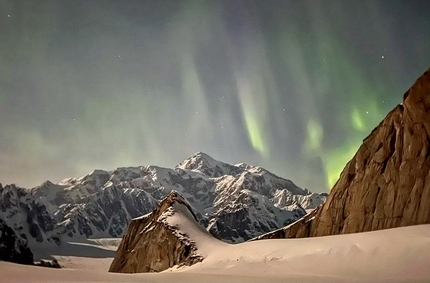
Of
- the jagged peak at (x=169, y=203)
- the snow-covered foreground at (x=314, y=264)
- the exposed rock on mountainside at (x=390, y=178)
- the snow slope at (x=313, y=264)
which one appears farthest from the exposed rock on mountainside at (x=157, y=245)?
the exposed rock on mountainside at (x=390, y=178)

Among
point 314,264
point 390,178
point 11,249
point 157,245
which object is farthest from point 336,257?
point 11,249

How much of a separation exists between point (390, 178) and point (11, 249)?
100047mm

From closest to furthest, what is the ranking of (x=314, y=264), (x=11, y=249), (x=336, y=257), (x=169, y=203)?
(x=336, y=257) < (x=314, y=264) < (x=169, y=203) < (x=11, y=249)

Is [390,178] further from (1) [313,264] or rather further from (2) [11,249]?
(2) [11,249]

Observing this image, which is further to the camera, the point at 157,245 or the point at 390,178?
the point at 157,245

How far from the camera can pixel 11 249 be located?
301ft

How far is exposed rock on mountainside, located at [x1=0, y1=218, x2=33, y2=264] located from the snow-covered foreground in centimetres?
8705

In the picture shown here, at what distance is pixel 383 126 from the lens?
24.6 meters

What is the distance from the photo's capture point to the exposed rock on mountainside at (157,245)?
2777 cm

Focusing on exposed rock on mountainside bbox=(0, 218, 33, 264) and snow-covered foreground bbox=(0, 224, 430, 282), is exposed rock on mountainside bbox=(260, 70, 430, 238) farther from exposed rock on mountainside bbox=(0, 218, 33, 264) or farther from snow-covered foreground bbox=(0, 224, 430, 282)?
exposed rock on mountainside bbox=(0, 218, 33, 264)

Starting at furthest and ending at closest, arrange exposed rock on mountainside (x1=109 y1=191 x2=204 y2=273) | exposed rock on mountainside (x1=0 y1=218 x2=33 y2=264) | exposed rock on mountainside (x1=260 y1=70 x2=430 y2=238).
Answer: exposed rock on mountainside (x1=0 y1=218 x2=33 y2=264)
exposed rock on mountainside (x1=109 y1=191 x2=204 y2=273)
exposed rock on mountainside (x1=260 y1=70 x2=430 y2=238)

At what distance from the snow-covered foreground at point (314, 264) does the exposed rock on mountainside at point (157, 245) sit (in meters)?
5.98

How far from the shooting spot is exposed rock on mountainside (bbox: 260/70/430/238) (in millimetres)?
20359

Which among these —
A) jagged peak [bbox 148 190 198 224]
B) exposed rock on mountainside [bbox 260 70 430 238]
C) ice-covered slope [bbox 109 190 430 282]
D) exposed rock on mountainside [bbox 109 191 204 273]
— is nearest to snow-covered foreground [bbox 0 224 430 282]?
ice-covered slope [bbox 109 190 430 282]
